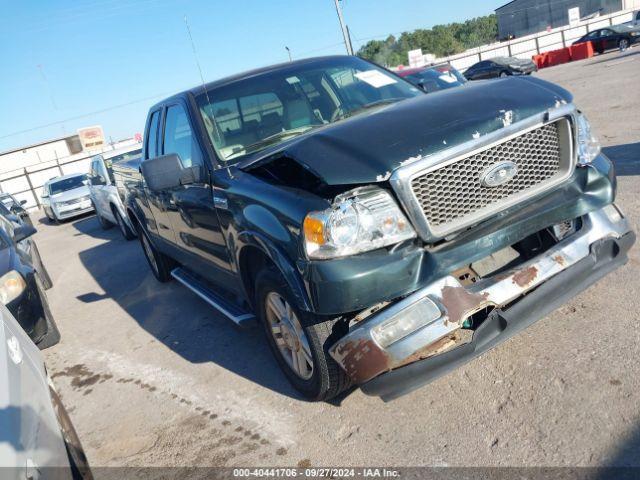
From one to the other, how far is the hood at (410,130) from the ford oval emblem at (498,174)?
7.3 inches

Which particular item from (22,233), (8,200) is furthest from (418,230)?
(8,200)

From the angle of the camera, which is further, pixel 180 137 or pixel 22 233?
pixel 22 233

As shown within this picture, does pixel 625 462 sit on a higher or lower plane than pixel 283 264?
lower

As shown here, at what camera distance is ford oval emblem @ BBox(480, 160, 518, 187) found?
285cm

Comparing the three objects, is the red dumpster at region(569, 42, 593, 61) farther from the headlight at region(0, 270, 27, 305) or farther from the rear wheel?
the headlight at region(0, 270, 27, 305)

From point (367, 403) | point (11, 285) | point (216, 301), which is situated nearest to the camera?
point (367, 403)

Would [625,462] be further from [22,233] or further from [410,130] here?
[22,233]

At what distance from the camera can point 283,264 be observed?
2.92 meters

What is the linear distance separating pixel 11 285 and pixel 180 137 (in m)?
2.19

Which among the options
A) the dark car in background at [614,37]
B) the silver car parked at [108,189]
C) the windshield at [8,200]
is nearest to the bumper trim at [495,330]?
the silver car parked at [108,189]

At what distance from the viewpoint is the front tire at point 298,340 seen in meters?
2.94

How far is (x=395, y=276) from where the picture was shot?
2.62 m

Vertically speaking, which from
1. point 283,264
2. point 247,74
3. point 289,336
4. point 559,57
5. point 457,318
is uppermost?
point 247,74

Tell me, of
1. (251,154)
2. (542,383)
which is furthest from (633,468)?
(251,154)
